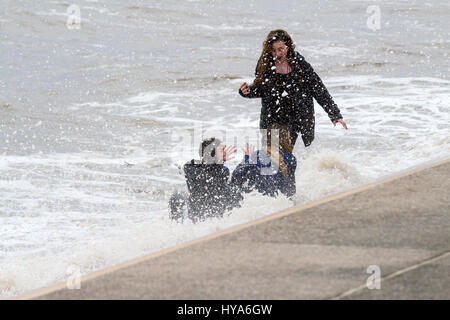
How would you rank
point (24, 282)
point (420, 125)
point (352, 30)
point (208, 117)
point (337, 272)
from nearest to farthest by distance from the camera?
point (337, 272) → point (24, 282) → point (420, 125) → point (208, 117) → point (352, 30)

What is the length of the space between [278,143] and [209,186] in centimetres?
Result: 85

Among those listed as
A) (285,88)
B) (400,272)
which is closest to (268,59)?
(285,88)

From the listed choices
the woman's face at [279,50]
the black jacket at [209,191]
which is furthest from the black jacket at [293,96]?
the black jacket at [209,191]

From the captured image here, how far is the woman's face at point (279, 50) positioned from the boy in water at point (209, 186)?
924 mm

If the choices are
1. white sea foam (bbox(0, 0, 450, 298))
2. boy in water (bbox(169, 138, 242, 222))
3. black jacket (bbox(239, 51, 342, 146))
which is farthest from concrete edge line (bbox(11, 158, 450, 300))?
black jacket (bbox(239, 51, 342, 146))

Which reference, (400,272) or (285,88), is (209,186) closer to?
(285,88)

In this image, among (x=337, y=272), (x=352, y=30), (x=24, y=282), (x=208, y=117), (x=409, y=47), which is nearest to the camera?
(x=337, y=272)

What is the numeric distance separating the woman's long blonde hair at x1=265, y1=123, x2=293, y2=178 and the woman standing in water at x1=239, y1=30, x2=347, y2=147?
50mm

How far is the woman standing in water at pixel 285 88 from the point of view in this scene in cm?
725

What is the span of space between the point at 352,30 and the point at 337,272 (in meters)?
24.2

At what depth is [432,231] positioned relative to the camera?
520 centimetres

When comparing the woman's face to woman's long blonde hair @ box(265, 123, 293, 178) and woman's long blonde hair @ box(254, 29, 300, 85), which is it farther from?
woman's long blonde hair @ box(265, 123, 293, 178)
